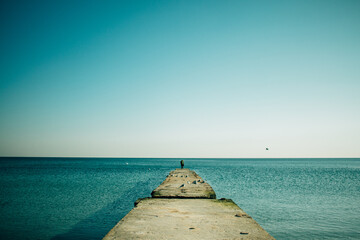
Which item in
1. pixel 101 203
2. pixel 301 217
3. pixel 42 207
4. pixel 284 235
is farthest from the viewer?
pixel 101 203

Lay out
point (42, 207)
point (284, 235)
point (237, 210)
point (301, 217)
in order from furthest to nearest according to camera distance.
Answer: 1. point (42, 207)
2. point (301, 217)
3. point (284, 235)
4. point (237, 210)

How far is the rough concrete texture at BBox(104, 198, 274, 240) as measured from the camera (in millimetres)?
3812

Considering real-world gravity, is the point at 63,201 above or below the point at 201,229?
below

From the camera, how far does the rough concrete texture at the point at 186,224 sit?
12.5ft

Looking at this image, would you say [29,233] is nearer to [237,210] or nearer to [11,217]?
[11,217]

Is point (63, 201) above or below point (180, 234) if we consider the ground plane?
below

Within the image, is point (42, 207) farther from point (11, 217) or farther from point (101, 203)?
point (101, 203)

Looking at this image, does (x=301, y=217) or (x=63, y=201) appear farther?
(x=63, y=201)

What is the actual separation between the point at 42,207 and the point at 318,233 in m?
13.7

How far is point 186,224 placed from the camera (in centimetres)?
445

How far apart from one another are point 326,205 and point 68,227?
14.1m

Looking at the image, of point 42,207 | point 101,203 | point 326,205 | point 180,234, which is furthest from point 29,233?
point 326,205

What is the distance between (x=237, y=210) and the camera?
5.74 m

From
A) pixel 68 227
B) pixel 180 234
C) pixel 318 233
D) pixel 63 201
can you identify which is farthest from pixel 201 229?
pixel 63 201
